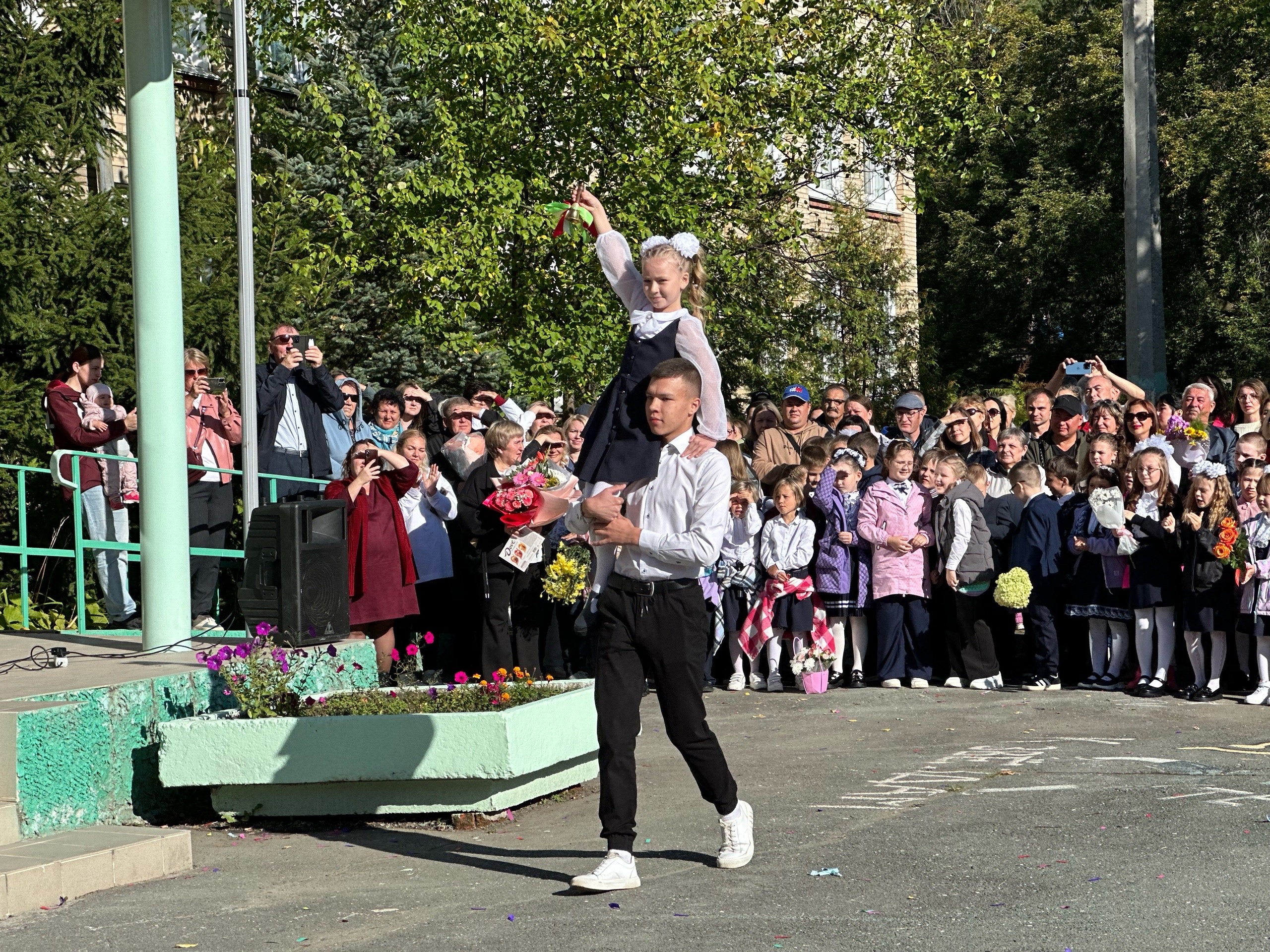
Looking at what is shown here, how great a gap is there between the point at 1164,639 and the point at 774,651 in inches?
110

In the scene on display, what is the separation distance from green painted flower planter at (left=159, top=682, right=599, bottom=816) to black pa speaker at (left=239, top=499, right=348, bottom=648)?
76 cm

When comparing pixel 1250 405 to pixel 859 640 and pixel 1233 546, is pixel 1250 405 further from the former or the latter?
pixel 859 640

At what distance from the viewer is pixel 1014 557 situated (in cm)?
1210

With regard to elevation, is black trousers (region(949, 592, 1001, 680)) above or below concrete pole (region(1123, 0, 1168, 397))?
below

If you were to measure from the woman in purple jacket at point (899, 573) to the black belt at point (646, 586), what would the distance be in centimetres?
620

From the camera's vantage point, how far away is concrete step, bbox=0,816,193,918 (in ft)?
20.2

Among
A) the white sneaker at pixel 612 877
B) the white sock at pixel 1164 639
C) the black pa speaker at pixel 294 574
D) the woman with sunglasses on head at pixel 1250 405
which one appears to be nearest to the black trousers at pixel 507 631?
the black pa speaker at pixel 294 574

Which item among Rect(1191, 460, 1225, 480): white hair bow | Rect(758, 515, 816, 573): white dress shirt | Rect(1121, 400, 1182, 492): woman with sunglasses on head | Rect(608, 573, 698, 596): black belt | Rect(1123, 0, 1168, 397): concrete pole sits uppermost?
Rect(1123, 0, 1168, 397): concrete pole

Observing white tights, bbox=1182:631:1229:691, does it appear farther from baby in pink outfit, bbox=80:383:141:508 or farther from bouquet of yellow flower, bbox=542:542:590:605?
baby in pink outfit, bbox=80:383:141:508

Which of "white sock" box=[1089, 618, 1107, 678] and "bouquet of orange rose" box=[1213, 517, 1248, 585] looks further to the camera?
"white sock" box=[1089, 618, 1107, 678]

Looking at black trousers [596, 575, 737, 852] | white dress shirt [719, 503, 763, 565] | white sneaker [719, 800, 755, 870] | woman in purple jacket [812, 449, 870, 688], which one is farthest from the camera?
white dress shirt [719, 503, 763, 565]

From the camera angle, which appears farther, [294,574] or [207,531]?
[207,531]

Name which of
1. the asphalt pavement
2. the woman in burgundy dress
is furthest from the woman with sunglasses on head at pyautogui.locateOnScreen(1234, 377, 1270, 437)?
the woman in burgundy dress

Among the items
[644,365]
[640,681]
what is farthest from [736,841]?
[644,365]
